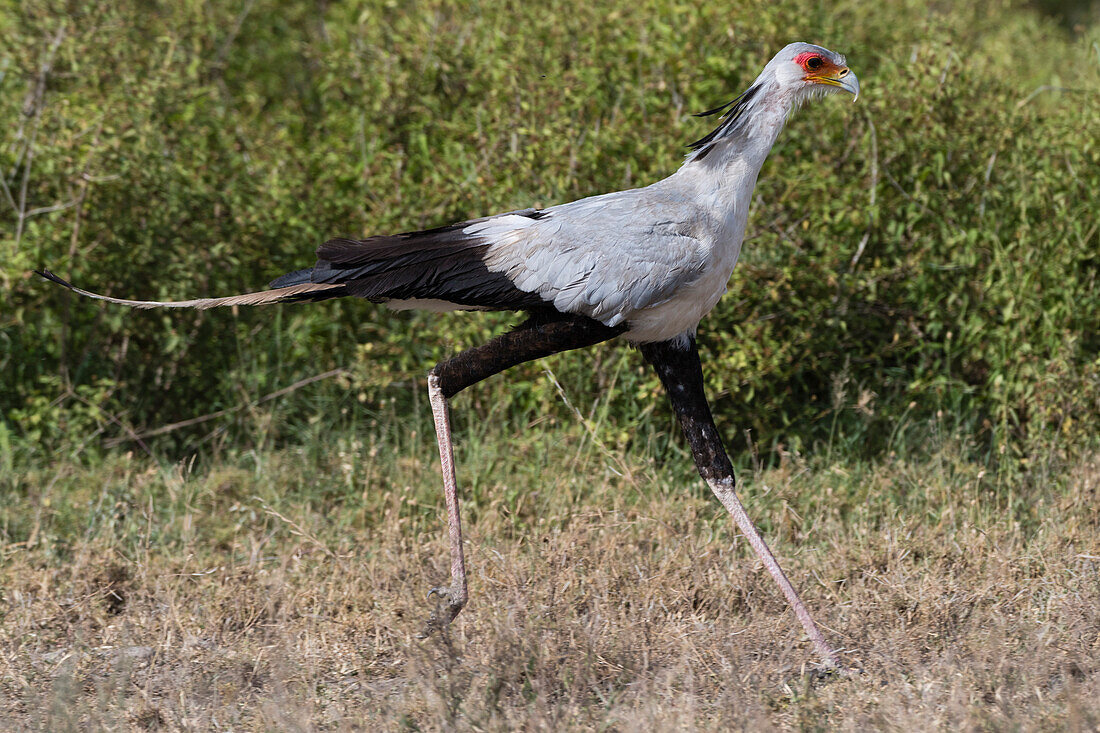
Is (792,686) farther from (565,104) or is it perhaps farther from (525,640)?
(565,104)

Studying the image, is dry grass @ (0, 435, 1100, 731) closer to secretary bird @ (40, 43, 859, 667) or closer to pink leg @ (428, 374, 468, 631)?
pink leg @ (428, 374, 468, 631)

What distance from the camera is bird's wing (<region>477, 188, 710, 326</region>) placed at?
12.5 feet

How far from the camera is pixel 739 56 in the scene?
5.83 meters

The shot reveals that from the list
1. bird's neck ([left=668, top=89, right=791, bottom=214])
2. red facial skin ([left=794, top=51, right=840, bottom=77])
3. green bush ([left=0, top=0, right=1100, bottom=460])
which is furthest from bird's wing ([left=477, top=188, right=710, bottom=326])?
green bush ([left=0, top=0, right=1100, bottom=460])

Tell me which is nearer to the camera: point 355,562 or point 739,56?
point 355,562

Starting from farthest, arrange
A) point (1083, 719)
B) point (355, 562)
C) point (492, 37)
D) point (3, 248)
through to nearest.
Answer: point (492, 37)
point (3, 248)
point (355, 562)
point (1083, 719)

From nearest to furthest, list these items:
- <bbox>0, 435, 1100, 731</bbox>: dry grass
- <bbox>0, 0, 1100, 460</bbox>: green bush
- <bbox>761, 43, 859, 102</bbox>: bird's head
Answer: <bbox>0, 435, 1100, 731</bbox>: dry grass, <bbox>761, 43, 859, 102</bbox>: bird's head, <bbox>0, 0, 1100, 460</bbox>: green bush

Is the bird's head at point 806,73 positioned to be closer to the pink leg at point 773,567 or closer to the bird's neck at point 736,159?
the bird's neck at point 736,159

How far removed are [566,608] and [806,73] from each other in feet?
6.95

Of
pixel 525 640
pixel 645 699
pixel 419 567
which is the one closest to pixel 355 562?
pixel 419 567

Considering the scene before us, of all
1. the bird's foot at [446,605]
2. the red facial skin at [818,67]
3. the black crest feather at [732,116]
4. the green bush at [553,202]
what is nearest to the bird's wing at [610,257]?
the black crest feather at [732,116]

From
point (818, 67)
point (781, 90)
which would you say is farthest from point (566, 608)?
point (818, 67)

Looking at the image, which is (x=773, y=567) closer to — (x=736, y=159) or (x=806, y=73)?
(x=736, y=159)

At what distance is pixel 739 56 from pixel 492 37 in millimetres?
1385
